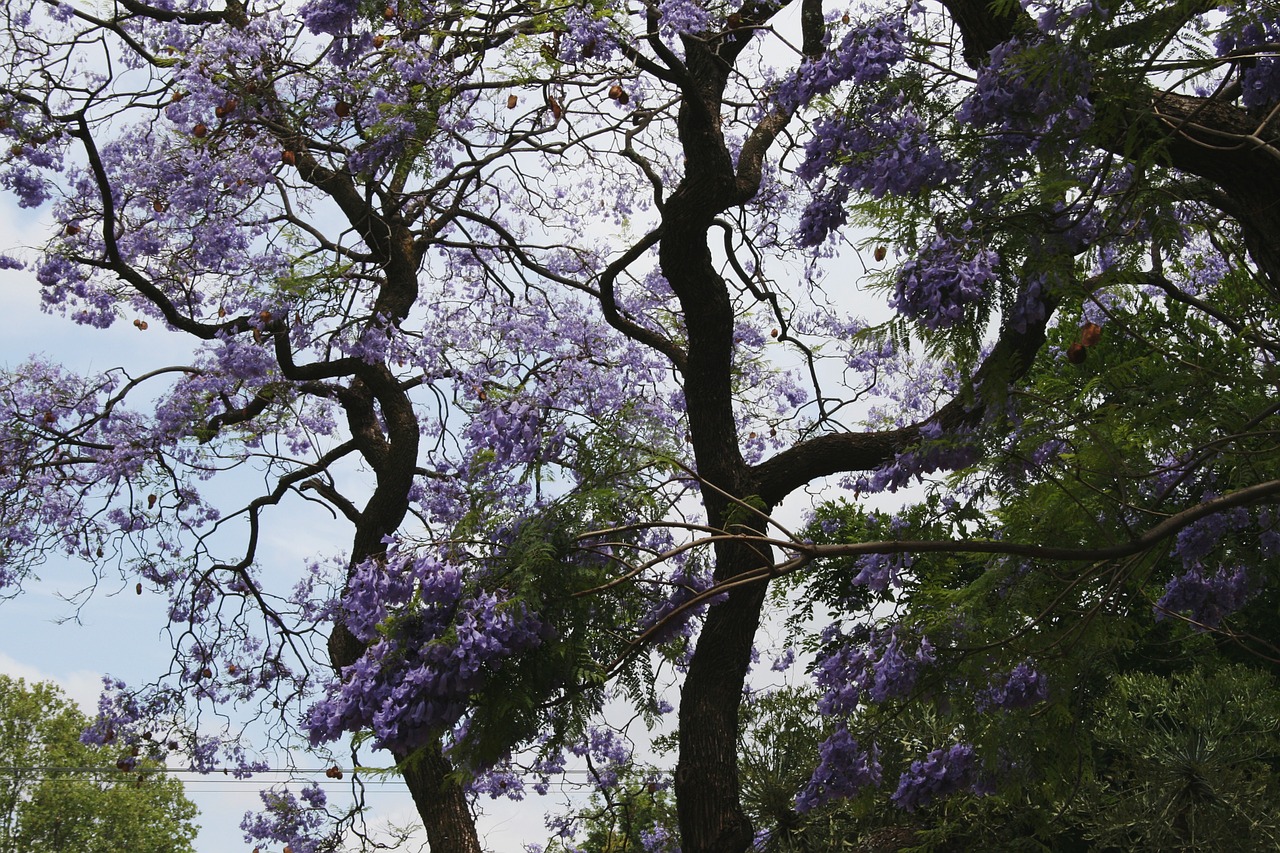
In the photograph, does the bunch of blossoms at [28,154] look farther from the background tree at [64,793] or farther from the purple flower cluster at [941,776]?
the background tree at [64,793]

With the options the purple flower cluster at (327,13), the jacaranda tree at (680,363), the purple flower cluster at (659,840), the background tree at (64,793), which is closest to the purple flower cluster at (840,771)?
the jacaranda tree at (680,363)

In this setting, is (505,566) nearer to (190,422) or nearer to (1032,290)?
(1032,290)

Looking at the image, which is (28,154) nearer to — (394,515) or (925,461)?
(394,515)

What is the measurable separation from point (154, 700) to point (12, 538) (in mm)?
Result: 1487

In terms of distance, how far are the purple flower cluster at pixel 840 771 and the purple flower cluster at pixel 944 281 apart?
203 centimetres

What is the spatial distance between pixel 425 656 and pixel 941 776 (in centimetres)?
262

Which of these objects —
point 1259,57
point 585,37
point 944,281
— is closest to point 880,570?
point 944,281

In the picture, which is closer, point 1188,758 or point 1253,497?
point 1253,497

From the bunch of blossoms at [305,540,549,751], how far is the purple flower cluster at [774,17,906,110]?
1994 millimetres

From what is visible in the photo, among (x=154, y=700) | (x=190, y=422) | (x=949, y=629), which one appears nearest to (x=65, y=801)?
(x=154, y=700)

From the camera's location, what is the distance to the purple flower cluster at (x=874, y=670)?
432 centimetres

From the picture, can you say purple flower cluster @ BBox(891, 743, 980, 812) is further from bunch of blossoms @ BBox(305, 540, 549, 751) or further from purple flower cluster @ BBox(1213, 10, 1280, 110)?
purple flower cluster @ BBox(1213, 10, 1280, 110)

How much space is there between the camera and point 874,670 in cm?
457

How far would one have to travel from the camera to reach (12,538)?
26.0 feet
